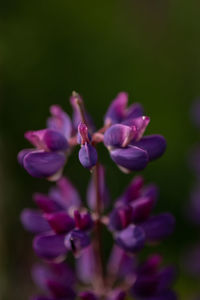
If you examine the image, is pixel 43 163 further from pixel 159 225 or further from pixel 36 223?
pixel 159 225

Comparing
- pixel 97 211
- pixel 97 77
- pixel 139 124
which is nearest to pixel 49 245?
pixel 97 211

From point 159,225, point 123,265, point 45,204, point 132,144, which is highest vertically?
point 132,144

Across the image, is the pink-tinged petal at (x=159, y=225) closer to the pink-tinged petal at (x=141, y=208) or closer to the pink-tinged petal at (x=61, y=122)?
the pink-tinged petal at (x=141, y=208)

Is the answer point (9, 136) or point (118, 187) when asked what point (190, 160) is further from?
point (9, 136)

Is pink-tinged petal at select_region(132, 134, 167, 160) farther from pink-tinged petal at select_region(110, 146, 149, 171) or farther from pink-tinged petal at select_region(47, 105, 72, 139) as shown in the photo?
pink-tinged petal at select_region(47, 105, 72, 139)

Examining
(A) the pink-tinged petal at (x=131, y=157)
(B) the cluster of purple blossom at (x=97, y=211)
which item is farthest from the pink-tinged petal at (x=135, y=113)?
(A) the pink-tinged petal at (x=131, y=157)

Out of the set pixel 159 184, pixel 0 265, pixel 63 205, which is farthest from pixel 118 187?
pixel 63 205
